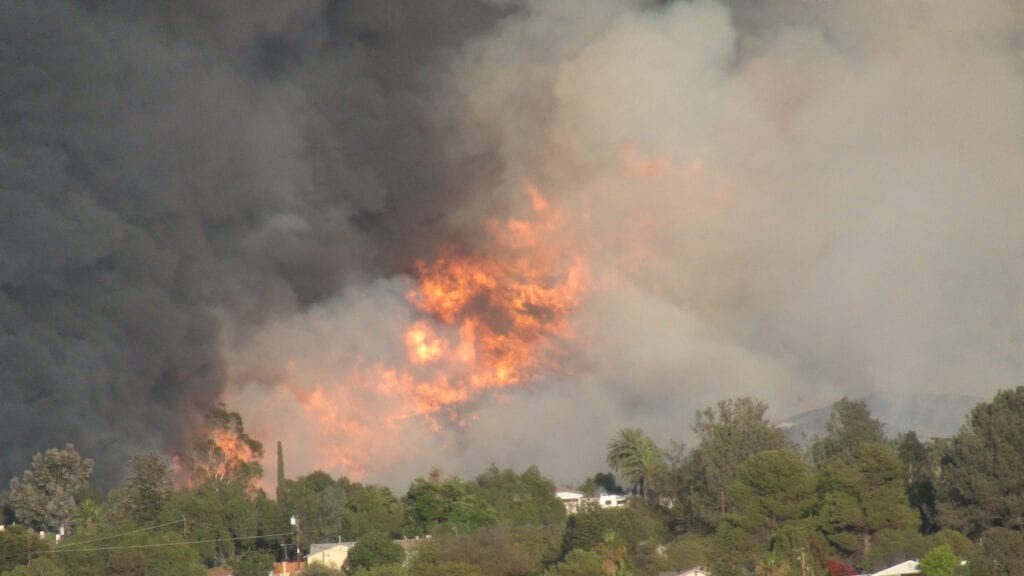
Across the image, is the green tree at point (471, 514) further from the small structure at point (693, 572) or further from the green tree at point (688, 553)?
the small structure at point (693, 572)

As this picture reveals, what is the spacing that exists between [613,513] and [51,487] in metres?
44.4

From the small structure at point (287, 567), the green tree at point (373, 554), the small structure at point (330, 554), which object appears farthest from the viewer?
the small structure at point (287, 567)

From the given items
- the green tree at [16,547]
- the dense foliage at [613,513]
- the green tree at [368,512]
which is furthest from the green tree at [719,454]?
the green tree at [16,547]

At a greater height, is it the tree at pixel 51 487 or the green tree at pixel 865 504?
the tree at pixel 51 487

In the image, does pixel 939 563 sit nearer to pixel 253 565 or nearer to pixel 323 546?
pixel 253 565

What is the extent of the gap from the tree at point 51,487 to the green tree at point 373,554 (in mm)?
27477

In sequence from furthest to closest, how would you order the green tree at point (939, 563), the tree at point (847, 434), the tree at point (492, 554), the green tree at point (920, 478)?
the tree at point (847, 434) → the green tree at point (920, 478) → the tree at point (492, 554) → the green tree at point (939, 563)

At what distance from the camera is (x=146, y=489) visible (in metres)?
93.9

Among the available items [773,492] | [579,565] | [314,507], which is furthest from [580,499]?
[579,565]

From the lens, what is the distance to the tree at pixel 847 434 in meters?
92.8

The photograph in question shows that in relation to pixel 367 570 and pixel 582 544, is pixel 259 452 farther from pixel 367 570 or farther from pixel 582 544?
pixel 582 544

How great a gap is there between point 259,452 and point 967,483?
52.0m

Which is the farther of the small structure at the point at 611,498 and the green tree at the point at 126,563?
the small structure at the point at 611,498

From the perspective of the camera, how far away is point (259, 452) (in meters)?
105
